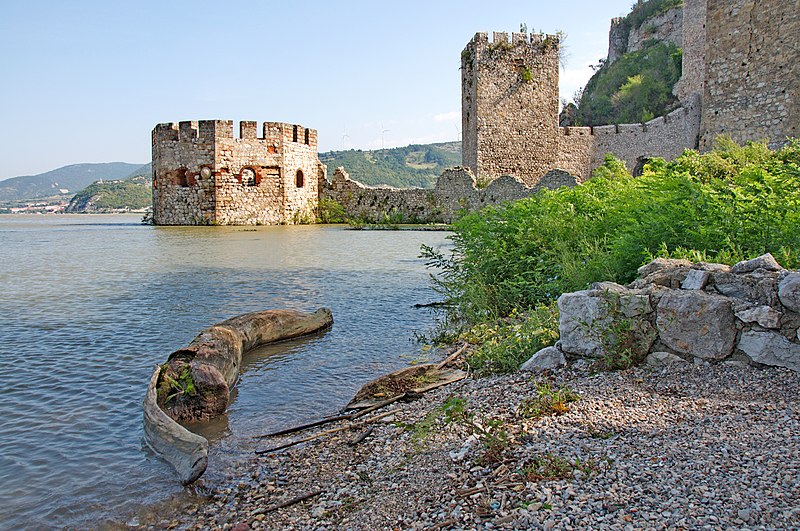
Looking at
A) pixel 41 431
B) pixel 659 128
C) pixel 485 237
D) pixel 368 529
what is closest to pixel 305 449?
pixel 368 529

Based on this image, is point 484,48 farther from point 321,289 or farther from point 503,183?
point 321,289

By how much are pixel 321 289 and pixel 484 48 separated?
17.1 metres

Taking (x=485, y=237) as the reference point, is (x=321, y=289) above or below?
below

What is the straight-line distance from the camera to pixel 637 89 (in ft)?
117

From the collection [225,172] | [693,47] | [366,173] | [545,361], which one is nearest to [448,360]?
[545,361]

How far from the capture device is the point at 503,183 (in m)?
23.4

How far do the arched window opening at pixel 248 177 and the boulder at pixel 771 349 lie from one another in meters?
24.2

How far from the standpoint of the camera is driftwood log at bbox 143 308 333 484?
Result: 4006mm

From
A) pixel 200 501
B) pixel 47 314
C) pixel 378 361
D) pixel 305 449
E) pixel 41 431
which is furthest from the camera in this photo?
pixel 47 314

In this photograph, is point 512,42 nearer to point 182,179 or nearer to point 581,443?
point 182,179

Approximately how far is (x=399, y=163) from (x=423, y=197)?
215ft

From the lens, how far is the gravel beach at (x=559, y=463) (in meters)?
2.69

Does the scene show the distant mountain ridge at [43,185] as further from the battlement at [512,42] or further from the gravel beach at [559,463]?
the gravel beach at [559,463]

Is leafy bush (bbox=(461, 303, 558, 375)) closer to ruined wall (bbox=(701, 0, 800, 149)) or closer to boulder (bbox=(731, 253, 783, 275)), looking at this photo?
boulder (bbox=(731, 253, 783, 275))
